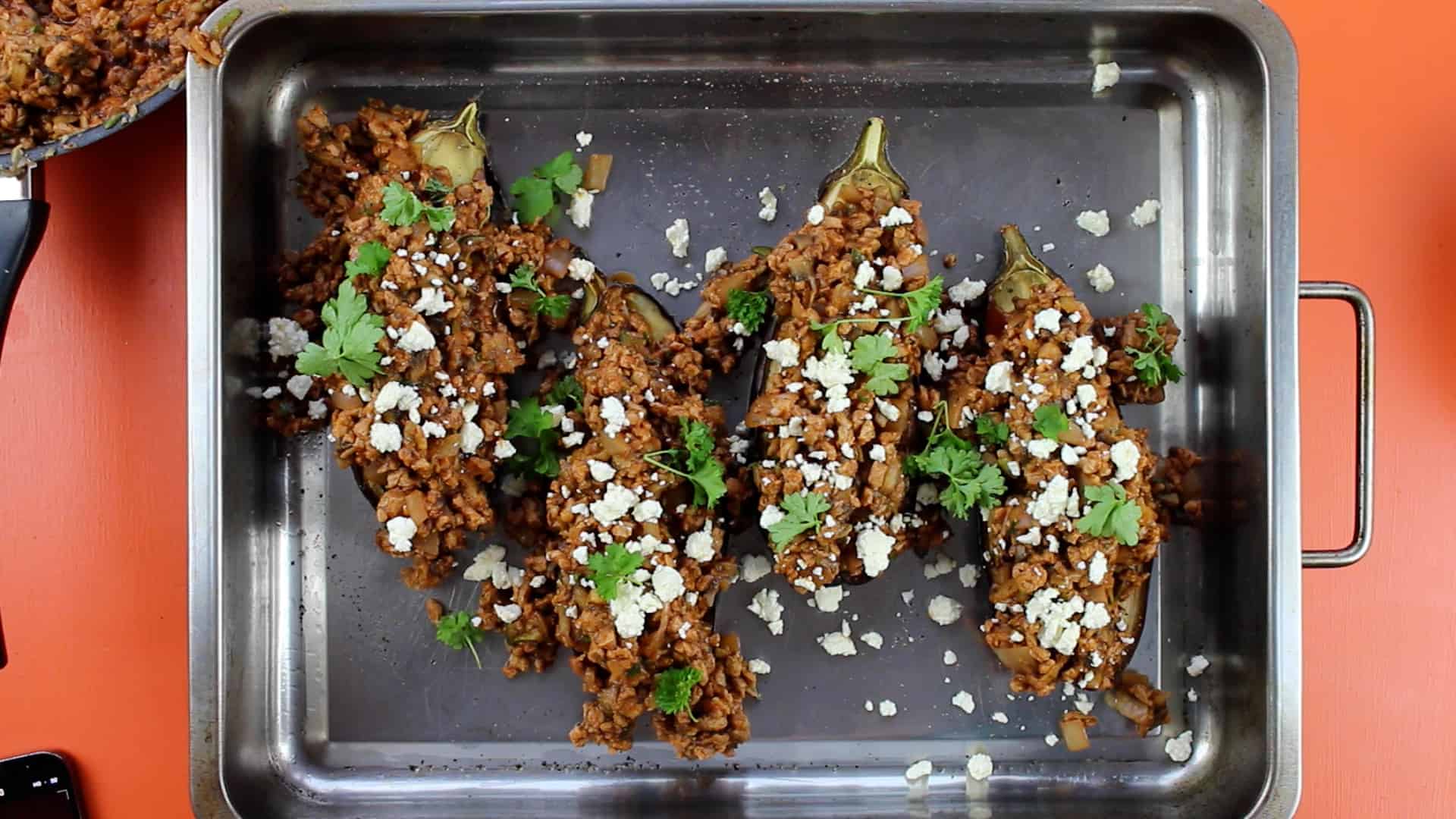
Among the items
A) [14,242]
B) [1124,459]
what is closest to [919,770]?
[1124,459]

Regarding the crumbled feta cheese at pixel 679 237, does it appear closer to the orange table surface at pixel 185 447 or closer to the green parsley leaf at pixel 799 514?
the green parsley leaf at pixel 799 514

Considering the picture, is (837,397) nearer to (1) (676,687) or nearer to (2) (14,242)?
(1) (676,687)

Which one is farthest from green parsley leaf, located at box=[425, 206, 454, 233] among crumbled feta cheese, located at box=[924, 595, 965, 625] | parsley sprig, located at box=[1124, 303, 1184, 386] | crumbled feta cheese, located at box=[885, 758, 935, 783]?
crumbled feta cheese, located at box=[885, 758, 935, 783]

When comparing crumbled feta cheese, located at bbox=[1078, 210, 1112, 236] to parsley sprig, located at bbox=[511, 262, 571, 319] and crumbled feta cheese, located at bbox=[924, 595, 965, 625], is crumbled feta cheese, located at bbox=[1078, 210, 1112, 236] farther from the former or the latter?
parsley sprig, located at bbox=[511, 262, 571, 319]

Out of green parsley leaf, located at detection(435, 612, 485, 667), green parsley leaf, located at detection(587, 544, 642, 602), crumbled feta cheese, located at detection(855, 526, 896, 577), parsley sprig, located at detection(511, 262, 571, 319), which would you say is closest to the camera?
green parsley leaf, located at detection(587, 544, 642, 602)

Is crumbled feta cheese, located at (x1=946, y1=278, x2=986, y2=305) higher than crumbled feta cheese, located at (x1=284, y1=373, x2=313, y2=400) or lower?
higher

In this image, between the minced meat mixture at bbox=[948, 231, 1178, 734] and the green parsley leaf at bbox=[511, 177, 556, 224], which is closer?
the minced meat mixture at bbox=[948, 231, 1178, 734]

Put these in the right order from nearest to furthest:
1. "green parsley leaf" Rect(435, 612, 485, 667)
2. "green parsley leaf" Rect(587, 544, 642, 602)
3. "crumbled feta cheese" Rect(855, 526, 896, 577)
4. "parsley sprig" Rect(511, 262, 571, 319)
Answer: "green parsley leaf" Rect(587, 544, 642, 602) < "crumbled feta cheese" Rect(855, 526, 896, 577) < "parsley sprig" Rect(511, 262, 571, 319) < "green parsley leaf" Rect(435, 612, 485, 667)
